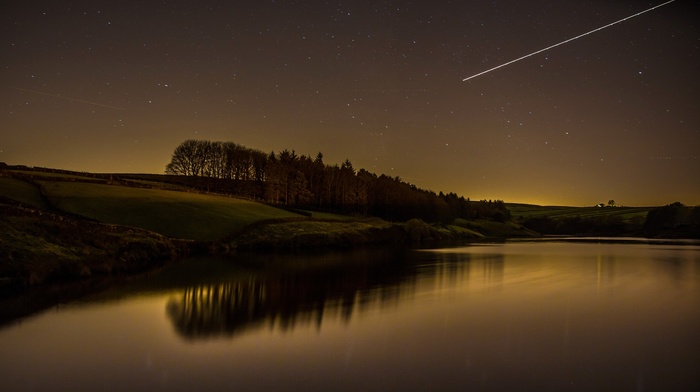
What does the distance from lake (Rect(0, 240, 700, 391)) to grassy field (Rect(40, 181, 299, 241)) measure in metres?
24.5

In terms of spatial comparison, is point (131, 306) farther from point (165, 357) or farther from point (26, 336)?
point (165, 357)

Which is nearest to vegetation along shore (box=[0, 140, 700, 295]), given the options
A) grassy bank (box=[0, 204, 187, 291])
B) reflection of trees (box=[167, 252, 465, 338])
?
grassy bank (box=[0, 204, 187, 291])

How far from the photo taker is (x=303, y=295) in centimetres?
2142

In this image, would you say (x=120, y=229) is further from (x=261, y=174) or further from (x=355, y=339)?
(x=261, y=174)

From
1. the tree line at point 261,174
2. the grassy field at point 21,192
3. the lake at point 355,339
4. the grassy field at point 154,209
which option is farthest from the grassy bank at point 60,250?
the tree line at point 261,174

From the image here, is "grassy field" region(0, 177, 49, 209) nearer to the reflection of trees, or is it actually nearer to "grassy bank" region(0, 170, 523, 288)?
"grassy bank" region(0, 170, 523, 288)

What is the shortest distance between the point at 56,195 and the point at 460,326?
50.2 meters

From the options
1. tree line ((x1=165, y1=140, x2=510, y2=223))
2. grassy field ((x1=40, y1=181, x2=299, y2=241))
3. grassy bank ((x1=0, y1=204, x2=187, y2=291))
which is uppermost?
tree line ((x1=165, y1=140, x2=510, y2=223))

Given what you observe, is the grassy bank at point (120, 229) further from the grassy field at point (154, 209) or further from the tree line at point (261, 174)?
the tree line at point (261, 174)

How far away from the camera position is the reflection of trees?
15609 mm

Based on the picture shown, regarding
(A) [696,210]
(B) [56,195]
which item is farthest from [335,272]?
(A) [696,210]

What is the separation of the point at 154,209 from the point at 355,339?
46907 mm

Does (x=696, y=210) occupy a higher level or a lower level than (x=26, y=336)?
higher

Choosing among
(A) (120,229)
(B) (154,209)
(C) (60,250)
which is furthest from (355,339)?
(B) (154,209)
